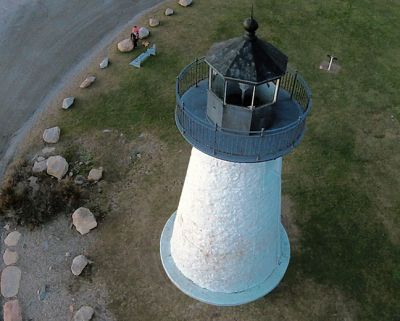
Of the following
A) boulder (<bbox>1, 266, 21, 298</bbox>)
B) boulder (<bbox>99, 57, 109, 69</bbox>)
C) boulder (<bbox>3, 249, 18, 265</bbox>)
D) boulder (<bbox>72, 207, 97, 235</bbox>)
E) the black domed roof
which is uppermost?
the black domed roof

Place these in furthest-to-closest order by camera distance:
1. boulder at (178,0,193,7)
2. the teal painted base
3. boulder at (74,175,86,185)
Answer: boulder at (178,0,193,7) < boulder at (74,175,86,185) < the teal painted base

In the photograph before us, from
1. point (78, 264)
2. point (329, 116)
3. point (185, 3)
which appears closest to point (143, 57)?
point (185, 3)

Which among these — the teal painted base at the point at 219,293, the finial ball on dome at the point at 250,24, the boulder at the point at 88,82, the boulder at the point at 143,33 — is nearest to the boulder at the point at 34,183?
the teal painted base at the point at 219,293

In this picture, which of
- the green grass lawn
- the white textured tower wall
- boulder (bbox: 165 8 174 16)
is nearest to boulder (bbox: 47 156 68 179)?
the green grass lawn

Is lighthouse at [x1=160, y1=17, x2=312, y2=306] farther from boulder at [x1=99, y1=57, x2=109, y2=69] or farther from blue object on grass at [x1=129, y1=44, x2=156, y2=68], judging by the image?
boulder at [x1=99, y1=57, x2=109, y2=69]

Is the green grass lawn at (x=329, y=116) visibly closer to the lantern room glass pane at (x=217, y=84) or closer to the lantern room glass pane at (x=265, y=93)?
the lantern room glass pane at (x=265, y=93)

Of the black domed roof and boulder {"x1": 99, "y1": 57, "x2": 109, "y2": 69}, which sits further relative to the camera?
Result: boulder {"x1": 99, "y1": 57, "x2": 109, "y2": 69}

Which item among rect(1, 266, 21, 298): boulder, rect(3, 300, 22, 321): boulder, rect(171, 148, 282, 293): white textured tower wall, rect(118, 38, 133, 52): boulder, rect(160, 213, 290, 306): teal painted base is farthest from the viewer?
rect(118, 38, 133, 52): boulder
